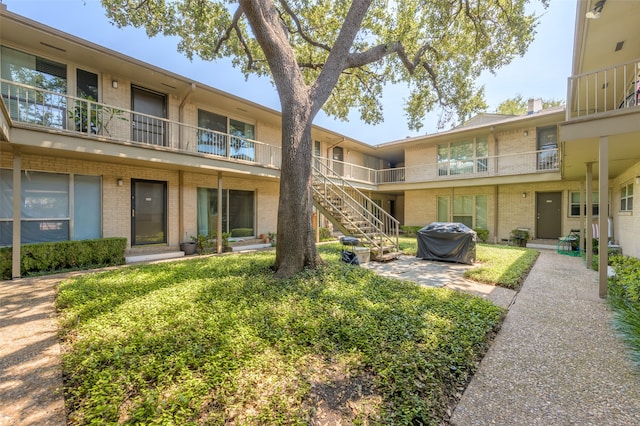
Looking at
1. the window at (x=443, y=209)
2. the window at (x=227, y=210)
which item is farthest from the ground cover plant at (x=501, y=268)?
the window at (x=227, y=210)

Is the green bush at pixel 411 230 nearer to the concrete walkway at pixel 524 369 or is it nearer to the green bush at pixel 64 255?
the concrete walkway at pixel 524 369

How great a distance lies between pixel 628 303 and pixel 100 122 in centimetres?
1269

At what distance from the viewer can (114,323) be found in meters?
3.59

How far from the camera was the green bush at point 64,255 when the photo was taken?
6.65 m

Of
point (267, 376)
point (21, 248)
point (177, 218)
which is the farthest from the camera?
point (177, 218)

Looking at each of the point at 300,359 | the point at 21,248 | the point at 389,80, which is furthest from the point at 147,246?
the point at 389,80

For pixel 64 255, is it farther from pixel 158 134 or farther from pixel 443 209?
pixel 443 209

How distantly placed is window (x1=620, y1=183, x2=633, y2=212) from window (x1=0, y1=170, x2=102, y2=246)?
16429mm

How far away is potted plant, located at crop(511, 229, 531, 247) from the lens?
13.0 m

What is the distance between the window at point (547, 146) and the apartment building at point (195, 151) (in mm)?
48

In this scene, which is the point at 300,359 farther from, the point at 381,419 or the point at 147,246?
the point at 147,246

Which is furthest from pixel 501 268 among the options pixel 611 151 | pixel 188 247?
pixel 188 247

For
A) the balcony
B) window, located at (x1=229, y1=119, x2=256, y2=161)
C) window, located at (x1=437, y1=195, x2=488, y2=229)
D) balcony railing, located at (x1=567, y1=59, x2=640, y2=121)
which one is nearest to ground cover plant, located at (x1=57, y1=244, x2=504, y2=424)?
the balcony

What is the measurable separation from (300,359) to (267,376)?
413 mm
